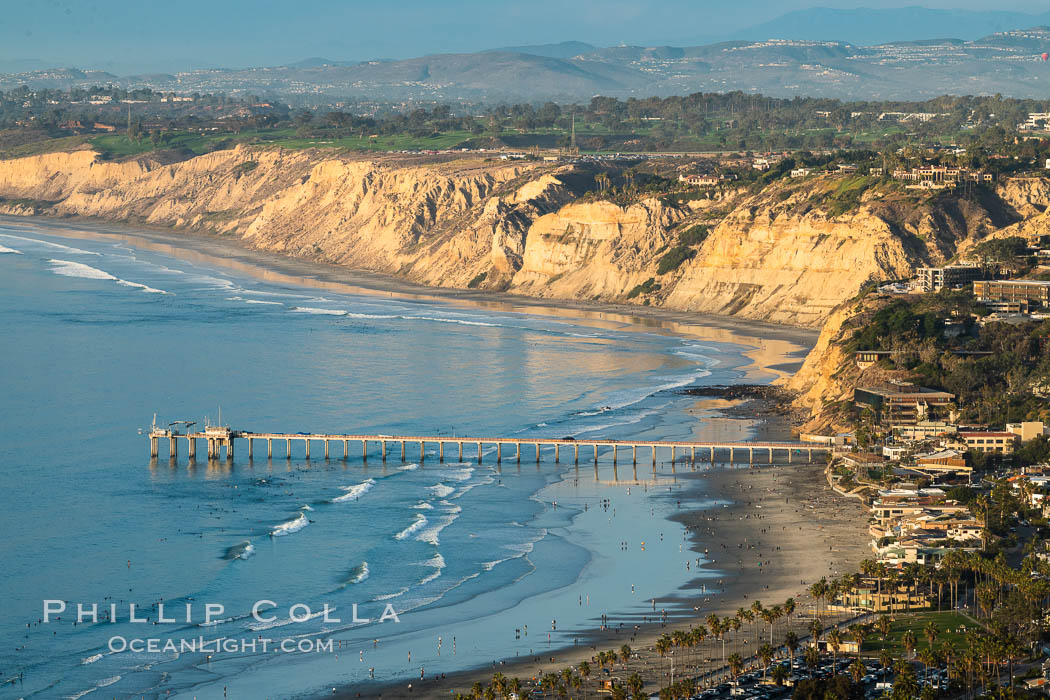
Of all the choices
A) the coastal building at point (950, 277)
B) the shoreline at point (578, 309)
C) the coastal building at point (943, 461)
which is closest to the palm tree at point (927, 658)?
the coastal building at point (943, 461)

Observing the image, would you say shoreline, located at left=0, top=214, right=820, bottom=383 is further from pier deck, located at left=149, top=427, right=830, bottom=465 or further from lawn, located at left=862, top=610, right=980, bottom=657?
lawn, located at left=862, top=610, right=980, bottom=657

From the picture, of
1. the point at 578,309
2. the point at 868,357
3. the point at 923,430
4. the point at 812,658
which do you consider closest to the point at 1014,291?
the point at 868,357

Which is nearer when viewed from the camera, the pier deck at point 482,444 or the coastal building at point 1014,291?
the pier deck at point 482,444

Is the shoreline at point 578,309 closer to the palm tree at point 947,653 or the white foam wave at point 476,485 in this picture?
the white foam wave at point 476,485

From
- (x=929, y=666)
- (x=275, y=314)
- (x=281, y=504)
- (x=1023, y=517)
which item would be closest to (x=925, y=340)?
(x=1023, y=517)

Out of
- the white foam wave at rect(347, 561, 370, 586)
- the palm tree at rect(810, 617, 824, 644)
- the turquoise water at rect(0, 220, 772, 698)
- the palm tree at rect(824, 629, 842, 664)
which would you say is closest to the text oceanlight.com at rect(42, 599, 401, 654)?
the turquoise water at rect(0, 220, 772, 698)

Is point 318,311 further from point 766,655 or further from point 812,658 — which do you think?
point 812,658
